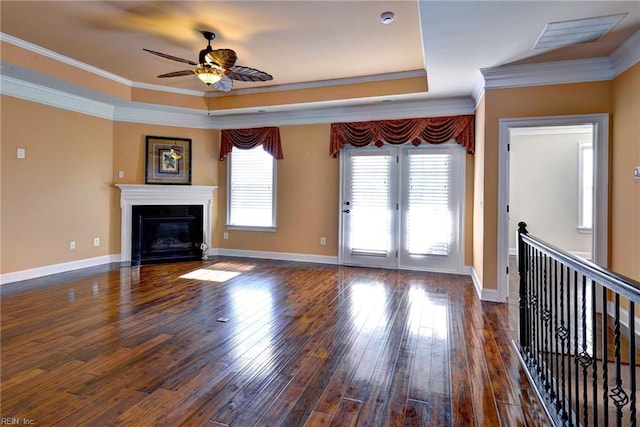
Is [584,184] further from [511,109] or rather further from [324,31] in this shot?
[324,31]

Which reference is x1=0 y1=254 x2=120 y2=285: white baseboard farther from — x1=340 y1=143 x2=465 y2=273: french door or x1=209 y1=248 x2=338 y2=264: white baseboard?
x1=340 y1=143 x2=465 y2=273: french door

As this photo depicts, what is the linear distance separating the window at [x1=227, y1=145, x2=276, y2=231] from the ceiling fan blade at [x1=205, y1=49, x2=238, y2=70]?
282 cm

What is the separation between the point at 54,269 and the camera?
511 centimetres

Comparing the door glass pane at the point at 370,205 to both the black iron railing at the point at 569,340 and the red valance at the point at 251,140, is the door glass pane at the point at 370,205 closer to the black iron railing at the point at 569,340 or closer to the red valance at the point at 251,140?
the red valance at the point at 251,140

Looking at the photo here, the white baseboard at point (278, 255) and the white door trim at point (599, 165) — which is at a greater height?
the white door trim at point (599, 165)

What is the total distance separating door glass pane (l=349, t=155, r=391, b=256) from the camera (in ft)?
18.7

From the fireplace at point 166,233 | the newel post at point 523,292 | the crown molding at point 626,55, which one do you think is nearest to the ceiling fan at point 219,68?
the newel post at point 523,292

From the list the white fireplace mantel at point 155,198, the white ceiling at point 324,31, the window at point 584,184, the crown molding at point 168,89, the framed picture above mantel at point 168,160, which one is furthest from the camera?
the window at point 584,184

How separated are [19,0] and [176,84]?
2436mm

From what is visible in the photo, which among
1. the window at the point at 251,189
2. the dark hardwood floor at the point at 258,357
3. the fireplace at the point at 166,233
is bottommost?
the dark hardwood floor at the point at 258,357

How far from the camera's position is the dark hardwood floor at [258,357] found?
1.94m

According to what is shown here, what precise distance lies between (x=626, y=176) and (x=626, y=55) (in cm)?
117

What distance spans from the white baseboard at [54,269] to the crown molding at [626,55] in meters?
7.37

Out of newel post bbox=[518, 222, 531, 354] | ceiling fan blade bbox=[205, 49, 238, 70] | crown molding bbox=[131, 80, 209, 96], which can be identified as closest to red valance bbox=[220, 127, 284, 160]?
crown molding bbox=[131, 80, 209, 96]
